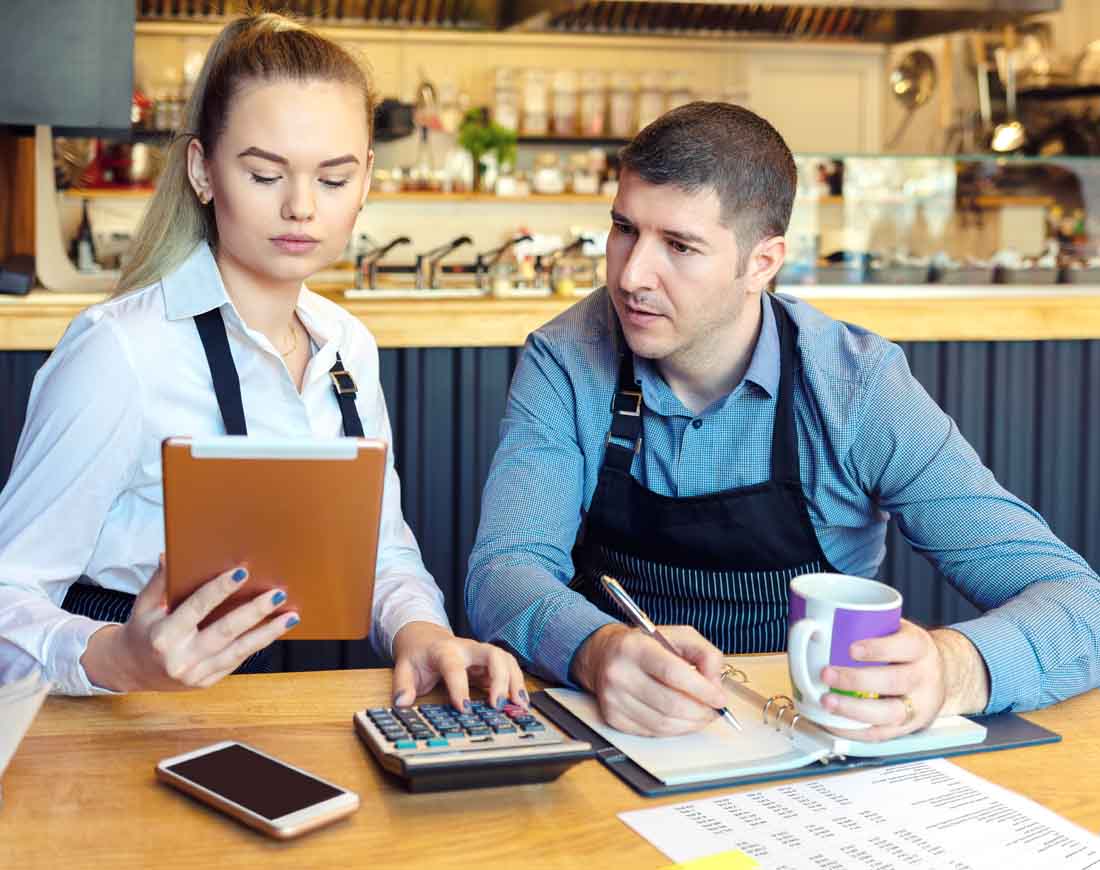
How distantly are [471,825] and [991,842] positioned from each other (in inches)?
14.4

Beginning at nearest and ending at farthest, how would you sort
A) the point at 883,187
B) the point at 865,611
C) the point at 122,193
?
1. the point at 865,611
2. the point at 883,187
3. the point at 122,193

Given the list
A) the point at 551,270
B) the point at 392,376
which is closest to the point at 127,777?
the point at 392,376

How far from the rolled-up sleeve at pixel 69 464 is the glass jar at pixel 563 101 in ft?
17.3

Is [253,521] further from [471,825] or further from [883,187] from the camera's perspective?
[883,187]

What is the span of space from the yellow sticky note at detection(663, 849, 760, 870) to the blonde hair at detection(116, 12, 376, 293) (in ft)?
3.12

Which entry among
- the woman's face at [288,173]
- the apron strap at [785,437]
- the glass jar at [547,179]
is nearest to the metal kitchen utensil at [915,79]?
the glass jar at [547,179]

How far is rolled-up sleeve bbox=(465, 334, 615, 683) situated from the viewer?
4.27 feet

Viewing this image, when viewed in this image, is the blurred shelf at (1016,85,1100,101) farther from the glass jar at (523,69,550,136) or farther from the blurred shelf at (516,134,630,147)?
the glass jar at (523,69,550,136)

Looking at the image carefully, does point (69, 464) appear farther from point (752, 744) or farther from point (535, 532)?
point (752, 744)

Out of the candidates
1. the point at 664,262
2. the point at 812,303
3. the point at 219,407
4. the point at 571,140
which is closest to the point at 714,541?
the point at 664,262

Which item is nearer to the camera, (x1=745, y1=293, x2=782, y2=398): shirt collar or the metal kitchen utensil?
(x1=745, y1=293, x2=782, y2=398): shirt collar

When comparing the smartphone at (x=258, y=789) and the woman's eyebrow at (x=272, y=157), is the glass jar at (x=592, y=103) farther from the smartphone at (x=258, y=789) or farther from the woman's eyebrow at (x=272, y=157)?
the smartphone at (x=258, y=789)

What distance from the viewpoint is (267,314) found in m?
1.57

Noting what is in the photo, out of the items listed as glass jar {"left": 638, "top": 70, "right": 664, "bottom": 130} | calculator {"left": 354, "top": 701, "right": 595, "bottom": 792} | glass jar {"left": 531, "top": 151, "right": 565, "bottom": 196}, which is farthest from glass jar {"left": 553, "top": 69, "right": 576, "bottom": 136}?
calculator {"left": 354, "top": 701, "right": 595, "bottom": 792}
